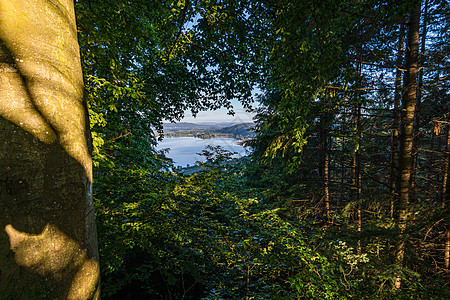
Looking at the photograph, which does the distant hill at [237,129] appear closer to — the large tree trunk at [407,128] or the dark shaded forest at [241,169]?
the dark shaded forest at [241,169]

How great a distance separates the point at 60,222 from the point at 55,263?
0.15m

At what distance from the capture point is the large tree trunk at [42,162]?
61cm

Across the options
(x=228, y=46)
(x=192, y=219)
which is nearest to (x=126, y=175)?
(x=192, y=219)

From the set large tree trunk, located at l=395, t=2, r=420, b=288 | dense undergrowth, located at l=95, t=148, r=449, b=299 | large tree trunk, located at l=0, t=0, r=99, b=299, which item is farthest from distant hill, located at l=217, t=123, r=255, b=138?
large tree trunk, located at l=0, t=0, r=99, b=299

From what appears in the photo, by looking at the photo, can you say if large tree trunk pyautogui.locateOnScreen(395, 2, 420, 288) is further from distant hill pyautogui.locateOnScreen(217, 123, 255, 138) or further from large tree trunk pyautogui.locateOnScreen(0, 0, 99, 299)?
large tree trunk pyautogui.locateOnScreen(0, 0, 99, 299)

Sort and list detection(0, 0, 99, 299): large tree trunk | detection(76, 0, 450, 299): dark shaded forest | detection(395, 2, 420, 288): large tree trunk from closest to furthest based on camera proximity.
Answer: detection(0, 0, 99, 299): large tree trunk < detection(76, 0, 450, 299): dark shaded forest < detection(395, 2, 420, 288): large tree trunk

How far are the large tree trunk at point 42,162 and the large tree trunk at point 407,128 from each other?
4.96 metres

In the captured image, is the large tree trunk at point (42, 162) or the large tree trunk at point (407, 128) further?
the large tree trunk at point (407, 128)

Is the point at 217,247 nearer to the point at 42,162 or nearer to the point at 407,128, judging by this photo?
the point at 42,162

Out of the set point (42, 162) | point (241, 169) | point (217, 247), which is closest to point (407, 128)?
point (241, 169)

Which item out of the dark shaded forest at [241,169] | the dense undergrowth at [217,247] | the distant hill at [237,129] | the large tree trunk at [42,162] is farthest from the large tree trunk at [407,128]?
the large tree trunk at [42,162]

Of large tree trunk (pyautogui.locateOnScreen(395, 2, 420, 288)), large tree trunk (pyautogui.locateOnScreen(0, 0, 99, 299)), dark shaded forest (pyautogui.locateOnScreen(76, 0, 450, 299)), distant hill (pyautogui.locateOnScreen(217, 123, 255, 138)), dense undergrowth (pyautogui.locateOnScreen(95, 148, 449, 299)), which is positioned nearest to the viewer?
large tree trunk (pyautogui.locateOnScreen(0, 0, 99, 299))

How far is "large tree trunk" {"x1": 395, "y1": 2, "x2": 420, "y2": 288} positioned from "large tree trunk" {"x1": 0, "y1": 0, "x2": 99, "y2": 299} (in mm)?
4964

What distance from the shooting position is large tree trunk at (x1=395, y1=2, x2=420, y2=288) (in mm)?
3443
